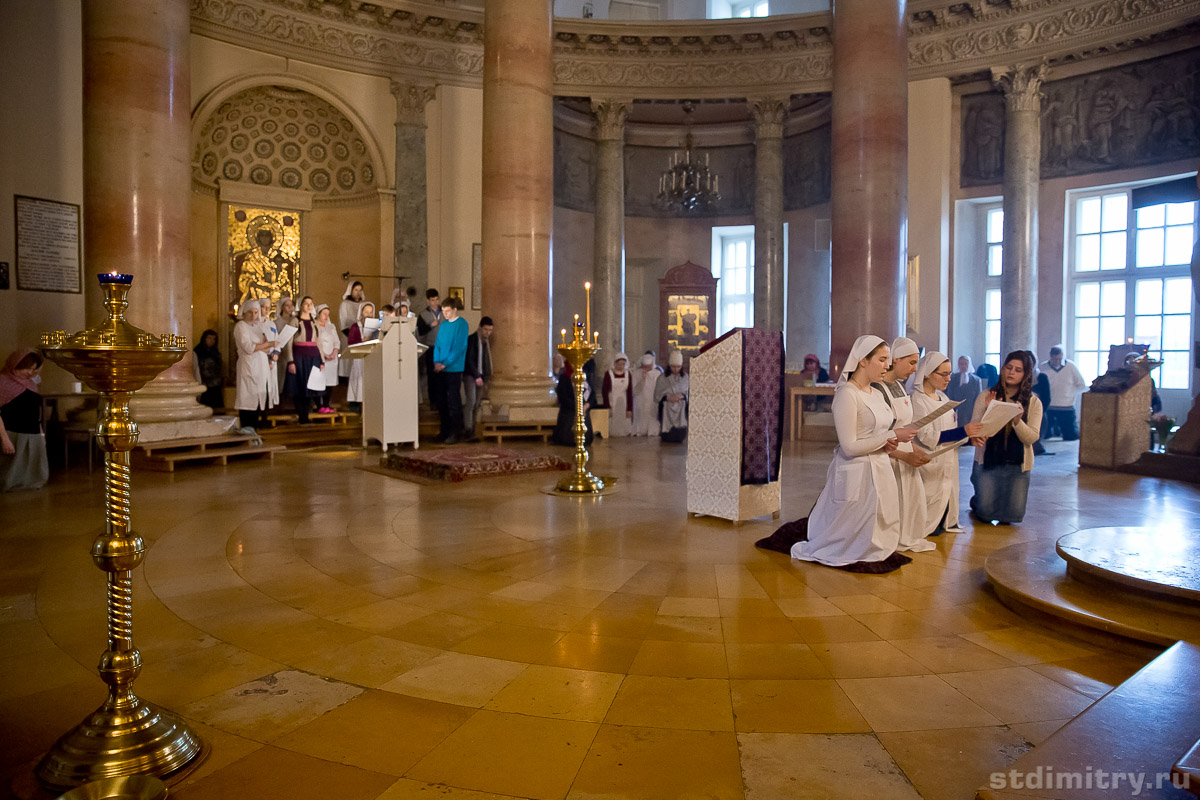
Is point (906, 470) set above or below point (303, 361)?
below

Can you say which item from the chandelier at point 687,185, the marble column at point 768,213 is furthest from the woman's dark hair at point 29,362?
the marble column at point 768,213

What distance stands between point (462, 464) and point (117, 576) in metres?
6.07

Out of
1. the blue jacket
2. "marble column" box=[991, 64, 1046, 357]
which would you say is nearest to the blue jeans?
the blue jacket

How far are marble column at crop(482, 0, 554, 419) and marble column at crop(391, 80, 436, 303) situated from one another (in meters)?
3.30

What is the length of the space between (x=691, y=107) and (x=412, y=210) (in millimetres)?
7126

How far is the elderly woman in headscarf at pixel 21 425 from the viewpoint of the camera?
7594 millimetres

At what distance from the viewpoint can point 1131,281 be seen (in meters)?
15.4

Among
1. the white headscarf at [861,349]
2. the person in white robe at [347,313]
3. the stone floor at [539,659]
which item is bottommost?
the stone floor at [539,659]

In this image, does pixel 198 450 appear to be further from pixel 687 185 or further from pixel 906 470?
pixel 687 185

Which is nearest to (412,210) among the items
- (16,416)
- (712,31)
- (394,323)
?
(394,323)

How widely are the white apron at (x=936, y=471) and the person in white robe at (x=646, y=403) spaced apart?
343 inches

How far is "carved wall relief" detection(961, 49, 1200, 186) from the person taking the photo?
14223 mm

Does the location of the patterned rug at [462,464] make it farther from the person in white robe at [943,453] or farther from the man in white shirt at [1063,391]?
the man in white shirt at [1063,391]

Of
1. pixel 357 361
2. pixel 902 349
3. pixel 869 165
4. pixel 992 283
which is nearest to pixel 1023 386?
pixel 902 349
